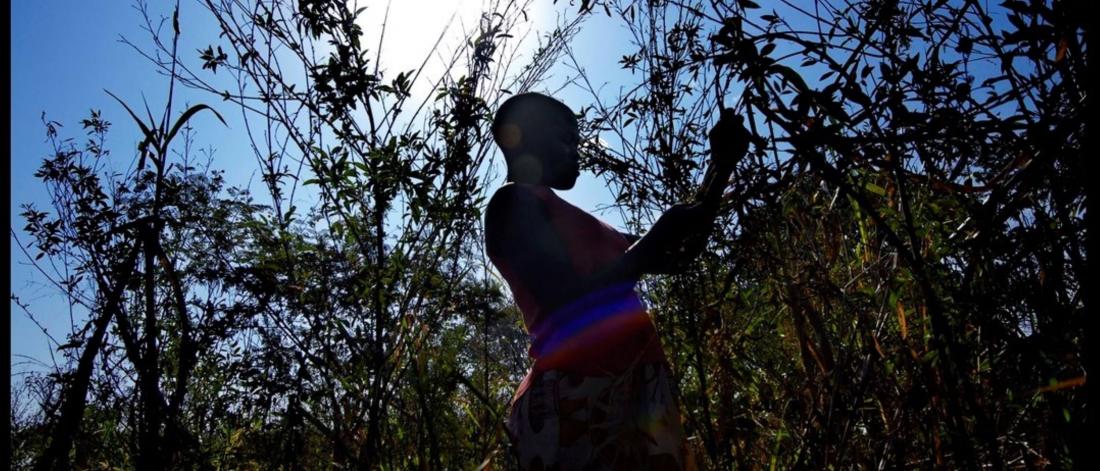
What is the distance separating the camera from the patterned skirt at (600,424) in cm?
126

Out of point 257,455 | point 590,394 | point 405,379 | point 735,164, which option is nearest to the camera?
point 735,164

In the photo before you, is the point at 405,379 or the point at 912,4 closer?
the point at 912,4

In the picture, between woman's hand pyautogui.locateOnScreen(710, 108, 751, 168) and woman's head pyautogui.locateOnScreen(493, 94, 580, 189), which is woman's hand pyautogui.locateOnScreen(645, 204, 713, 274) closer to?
woman's hand pyautogui.locateOnScreen(710, 108, 751, 168)

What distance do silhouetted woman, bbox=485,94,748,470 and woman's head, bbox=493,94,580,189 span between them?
7 centimetres

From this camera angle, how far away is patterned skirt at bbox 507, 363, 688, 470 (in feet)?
4.12

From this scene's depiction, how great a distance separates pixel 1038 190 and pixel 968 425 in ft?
2.46

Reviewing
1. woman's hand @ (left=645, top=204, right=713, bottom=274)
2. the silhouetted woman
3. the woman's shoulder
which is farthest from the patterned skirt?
the woman's shoulder

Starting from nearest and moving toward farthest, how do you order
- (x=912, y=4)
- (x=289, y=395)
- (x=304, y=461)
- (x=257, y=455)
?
(x=912, y=4), (x=289, y=395), (x=257, y=455), (x=304, y=461)

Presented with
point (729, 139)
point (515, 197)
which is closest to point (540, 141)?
point (515, 197)

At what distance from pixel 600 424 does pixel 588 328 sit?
0.22 m

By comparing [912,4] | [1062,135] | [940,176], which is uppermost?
[912,4]

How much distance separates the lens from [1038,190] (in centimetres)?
116

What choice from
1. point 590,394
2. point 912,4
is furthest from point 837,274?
point 590,394

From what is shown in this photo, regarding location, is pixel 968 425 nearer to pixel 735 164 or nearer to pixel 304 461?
pixel 735 164
